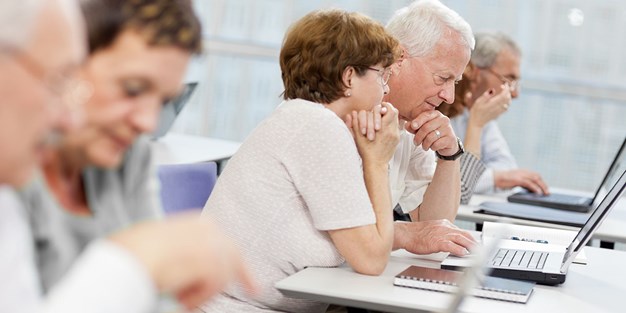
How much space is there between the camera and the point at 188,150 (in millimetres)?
4082

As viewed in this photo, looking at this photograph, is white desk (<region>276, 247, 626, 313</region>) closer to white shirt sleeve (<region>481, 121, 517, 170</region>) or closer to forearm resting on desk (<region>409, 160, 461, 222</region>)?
forearm resting on desk (<region>409, 160, 461, 222</region>)

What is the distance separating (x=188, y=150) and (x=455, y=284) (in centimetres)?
214

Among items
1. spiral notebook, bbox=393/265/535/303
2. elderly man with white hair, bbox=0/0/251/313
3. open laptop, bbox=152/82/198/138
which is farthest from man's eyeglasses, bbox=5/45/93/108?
open laptop, bbox=152/82/198/138

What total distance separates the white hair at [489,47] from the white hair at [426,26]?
1472mm

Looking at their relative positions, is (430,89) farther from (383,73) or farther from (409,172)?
(383,73)

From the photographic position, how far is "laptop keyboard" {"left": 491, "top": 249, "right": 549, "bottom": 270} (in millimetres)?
2338

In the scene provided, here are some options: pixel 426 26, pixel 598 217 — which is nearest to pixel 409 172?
pixel 426 26

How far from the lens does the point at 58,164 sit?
1.18m

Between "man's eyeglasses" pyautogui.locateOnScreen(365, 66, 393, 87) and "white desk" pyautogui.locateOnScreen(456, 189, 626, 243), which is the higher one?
"man's eyeglasses" pyautogui.locateOnScreen(365, 66, 393, 87)

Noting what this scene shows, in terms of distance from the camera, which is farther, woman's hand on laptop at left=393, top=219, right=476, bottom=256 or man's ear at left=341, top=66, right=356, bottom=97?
woman's hand on laptop at left=393, top=219, right=476, bottom=256

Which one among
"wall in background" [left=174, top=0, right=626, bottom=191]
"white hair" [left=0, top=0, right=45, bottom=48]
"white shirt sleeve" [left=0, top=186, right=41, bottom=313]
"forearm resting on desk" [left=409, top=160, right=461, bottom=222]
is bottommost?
"wall in background" [left=174, top=0, right=626, bottom=191]

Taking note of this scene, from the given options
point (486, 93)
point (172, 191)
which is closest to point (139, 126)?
point (172, 191)

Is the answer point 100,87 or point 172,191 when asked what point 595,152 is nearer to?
point 172,191

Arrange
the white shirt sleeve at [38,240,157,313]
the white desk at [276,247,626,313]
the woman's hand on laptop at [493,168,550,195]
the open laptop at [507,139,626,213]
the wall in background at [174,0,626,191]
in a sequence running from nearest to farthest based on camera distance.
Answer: the white shirt sleeve at [38,240,157,313] → the white desk at [276,247,626,313] → the open laptop at [507,139,626,213] → the woman's hand on laptop at [493,168,550,195] → the wall in background at [174,0,626,191]
